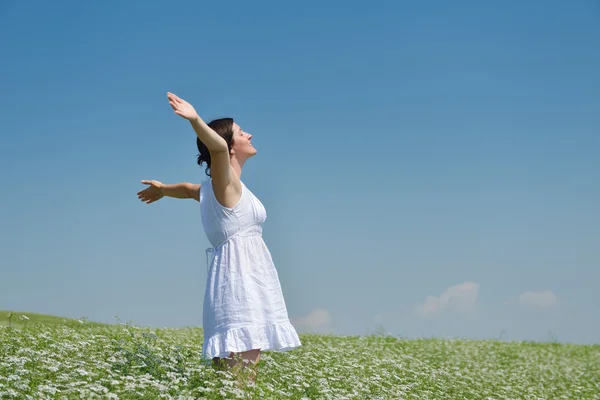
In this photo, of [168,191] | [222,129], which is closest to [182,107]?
[222,129]

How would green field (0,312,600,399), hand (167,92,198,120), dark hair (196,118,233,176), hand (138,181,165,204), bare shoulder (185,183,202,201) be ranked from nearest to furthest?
1. hand (167,92,198,120)
2. green field (0,312,600,399)
3. dark hair (196,118,233,176)
4. bare shoulder (185,183,202,201)
5. hand (138,181,165,204)

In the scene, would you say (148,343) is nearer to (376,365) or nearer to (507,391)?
(376,365)

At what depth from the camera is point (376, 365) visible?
35.0 ft

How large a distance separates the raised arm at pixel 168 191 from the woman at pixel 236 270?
2.29ft

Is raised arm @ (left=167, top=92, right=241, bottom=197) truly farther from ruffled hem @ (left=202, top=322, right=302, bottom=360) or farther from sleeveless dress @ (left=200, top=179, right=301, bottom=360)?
ruffled hem @ (left=202, top=322, right=302, bottom=360)

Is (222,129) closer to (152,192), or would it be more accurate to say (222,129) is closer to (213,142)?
(213,142)

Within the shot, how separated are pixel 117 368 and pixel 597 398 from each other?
9.68 meters

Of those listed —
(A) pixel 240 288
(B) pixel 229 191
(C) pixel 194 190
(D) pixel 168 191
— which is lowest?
(A) pixel 240 288

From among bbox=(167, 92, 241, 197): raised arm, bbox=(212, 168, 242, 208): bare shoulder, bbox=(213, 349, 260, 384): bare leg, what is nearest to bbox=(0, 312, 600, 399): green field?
bbox=(213, 349, 260, 384): bare leg

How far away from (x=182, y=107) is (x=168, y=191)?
2.25 meters

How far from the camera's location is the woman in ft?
21.4

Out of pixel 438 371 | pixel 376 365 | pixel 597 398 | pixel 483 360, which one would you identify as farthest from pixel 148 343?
pixel 483 360

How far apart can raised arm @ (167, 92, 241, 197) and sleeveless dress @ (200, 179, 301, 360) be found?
224mm

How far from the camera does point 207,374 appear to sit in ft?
21.7
